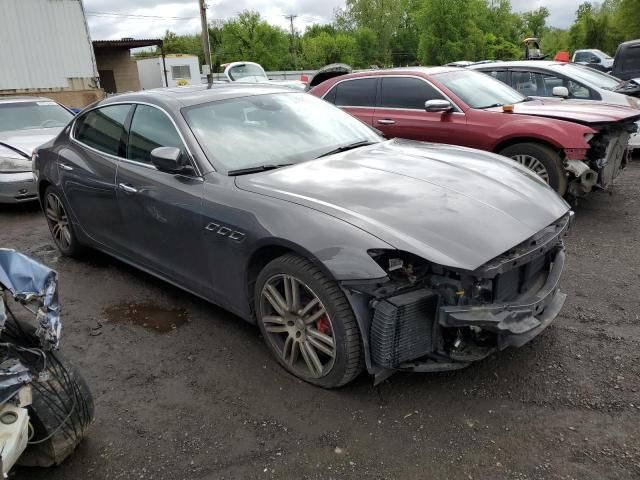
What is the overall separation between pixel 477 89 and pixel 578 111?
1249mm

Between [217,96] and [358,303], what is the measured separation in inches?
82.3

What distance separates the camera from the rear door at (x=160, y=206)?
3.34 metres

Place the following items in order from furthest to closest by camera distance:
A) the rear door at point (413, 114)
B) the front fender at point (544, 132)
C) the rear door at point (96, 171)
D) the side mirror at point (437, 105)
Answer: the rear door at point (413, 114) < the side mirror at point (437, 105) < the front fender at point (544, 132) < the rear door at point (96, 171)

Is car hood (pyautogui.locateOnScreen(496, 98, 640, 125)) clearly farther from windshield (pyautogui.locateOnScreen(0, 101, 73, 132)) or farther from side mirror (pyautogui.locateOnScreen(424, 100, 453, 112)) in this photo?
windshield (pyautogui.locateOnScreen(0, 101, 73, 132))

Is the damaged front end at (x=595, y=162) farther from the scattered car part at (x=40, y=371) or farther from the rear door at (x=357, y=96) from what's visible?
the scattered car part at (x=40, y=371)

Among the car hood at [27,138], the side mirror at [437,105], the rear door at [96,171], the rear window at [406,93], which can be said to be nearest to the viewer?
the rear door at [96,171]

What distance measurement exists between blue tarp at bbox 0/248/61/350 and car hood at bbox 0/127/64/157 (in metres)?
5.68

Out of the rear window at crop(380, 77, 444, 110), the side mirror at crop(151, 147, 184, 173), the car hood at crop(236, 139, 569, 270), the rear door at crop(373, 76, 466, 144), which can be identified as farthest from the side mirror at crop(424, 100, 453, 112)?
the side mirror at crop(151, 147, 184, 173)

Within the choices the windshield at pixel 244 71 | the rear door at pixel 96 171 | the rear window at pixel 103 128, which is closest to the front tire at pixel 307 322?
the rear door at pixel 96 171

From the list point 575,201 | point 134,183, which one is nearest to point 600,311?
point 575,201

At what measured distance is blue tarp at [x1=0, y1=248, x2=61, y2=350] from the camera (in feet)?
7.16

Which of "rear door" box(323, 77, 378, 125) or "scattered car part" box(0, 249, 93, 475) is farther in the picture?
"rear door" box(323, 77, 378, 125)

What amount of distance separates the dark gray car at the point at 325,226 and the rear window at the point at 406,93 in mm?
2527

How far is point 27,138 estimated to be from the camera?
7.75 meters
